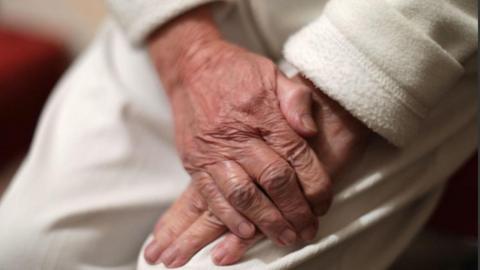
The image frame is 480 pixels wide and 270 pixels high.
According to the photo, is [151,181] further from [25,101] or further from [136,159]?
[25,101]

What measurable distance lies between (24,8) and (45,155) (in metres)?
1.10

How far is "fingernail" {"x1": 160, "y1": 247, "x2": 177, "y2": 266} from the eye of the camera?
491 mm

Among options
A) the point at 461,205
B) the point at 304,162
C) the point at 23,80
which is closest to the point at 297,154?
the point at 304,162

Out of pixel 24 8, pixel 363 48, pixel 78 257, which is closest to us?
pixel 363 48

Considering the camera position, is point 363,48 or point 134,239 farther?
point 134,239

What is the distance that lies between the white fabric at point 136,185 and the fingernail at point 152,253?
2 cm

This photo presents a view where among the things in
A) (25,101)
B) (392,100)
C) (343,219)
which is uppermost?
(392,100)

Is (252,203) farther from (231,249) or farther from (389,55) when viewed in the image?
(389,55)

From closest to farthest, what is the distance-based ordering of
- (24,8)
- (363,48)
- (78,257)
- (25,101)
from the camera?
(363,48), (78,257), (25,101), (24,8)

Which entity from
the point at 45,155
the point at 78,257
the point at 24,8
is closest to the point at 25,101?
the point at 24,8

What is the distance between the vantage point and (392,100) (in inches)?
18.2

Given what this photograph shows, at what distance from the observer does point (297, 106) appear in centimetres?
47

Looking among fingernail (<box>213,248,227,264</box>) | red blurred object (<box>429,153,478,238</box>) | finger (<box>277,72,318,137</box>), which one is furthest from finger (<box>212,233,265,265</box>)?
red blurred object (<box>429,153,478,238</box>)

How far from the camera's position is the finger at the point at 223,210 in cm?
47
